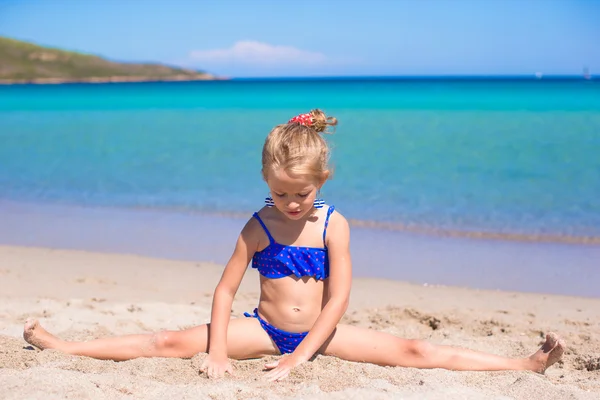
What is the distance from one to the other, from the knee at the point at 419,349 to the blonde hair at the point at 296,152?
877 mm

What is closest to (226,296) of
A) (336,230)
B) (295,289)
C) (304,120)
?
(295,289)

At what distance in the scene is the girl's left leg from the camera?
305 cm

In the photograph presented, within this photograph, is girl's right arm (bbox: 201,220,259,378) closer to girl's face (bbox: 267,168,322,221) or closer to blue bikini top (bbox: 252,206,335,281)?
blue bikini top (bbox: 252,206,335,281)

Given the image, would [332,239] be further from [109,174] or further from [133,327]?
[109,174]

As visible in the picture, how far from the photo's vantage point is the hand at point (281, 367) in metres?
2.71

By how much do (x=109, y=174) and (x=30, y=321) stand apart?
25.2 ft

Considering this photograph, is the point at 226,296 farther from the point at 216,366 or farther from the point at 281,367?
the point at 281,367

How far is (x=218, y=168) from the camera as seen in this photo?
11.0 meters

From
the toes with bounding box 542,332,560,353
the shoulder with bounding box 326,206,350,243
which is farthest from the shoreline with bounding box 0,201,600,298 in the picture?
the shoulder with bounding box 326,206,350,243

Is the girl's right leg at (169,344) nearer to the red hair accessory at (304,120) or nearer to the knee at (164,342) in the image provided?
the knee at (164,342)

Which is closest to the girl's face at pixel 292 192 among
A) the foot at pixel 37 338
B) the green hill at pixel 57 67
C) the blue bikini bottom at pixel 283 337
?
the blue bikini bottom at pixel 283 337

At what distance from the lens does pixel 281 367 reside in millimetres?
2768

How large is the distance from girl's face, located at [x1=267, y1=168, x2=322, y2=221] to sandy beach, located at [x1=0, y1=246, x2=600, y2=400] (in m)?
0.66

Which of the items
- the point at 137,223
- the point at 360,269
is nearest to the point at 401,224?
the point at 360,269
